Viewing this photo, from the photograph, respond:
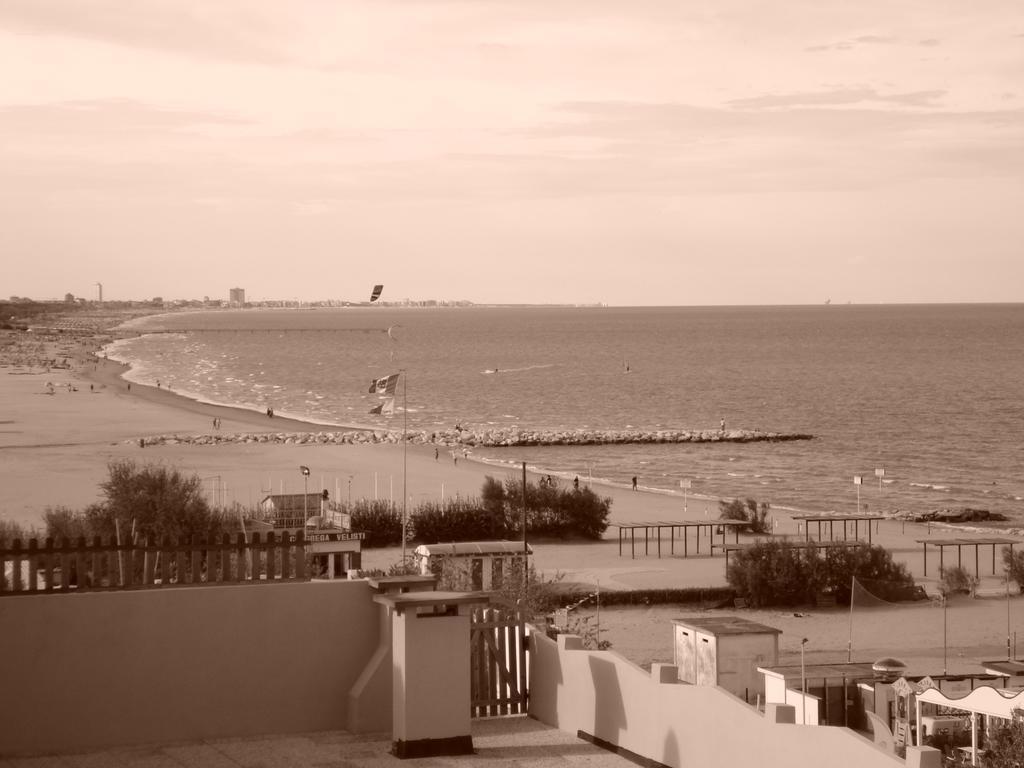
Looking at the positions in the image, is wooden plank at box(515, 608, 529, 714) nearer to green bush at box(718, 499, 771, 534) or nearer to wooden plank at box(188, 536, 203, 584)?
wooden plank at box(188, 536, 203, 584)

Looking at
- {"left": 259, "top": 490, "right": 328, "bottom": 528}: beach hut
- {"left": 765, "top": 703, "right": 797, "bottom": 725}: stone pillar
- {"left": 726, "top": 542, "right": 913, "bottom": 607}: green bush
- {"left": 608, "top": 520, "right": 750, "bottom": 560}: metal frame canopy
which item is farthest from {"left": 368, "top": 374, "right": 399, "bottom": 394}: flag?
{"left": 765, "top": 703, "right": 797, "bottom": 725}: stone pillar

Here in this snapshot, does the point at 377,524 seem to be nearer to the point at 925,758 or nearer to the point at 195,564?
the point at 195,564

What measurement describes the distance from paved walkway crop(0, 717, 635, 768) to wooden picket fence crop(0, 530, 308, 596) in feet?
4.27

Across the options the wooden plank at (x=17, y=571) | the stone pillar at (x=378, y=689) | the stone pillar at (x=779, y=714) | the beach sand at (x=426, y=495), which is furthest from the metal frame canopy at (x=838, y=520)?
the wooden plank at (x=17, y=571)

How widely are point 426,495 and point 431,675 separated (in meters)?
38.5

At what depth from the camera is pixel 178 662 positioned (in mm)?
11016

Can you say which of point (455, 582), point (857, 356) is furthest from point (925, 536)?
point (857, 356)

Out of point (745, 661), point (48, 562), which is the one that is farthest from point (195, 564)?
point (745, 661)

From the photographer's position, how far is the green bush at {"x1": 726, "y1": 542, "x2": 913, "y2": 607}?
1237 inches

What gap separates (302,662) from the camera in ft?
37.3

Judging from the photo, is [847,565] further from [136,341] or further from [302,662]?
[136,341]

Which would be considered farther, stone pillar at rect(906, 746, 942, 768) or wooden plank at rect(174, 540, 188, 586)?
wooden plank at rect(174, 540, 188, 586)

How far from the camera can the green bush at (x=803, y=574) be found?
31.4 m

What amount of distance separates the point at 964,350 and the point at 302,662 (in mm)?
174235
